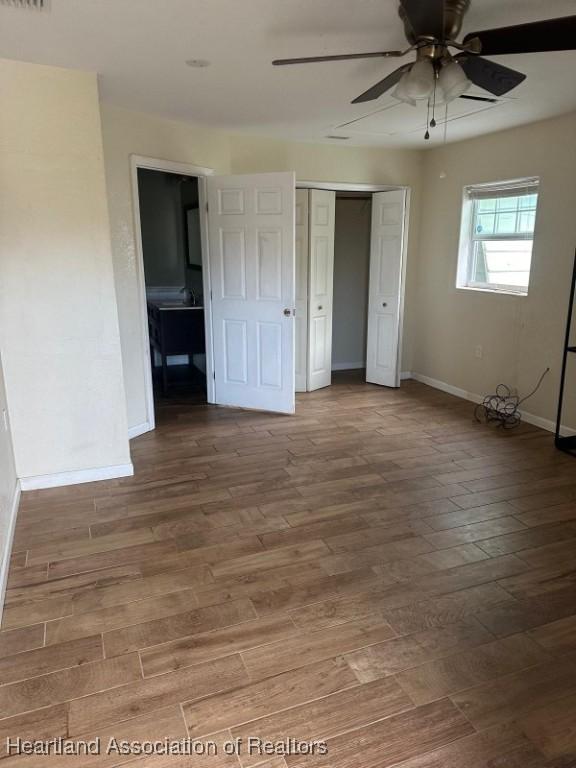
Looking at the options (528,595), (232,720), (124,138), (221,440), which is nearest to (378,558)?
(528,595)

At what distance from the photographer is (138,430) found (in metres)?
4.38

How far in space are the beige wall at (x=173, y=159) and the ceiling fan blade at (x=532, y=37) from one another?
9.02ft

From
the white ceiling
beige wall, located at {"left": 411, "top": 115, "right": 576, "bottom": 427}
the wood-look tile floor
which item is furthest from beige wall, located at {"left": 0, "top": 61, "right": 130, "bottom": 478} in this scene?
beige wall, located at {"left": 411, "top": 115, "right": 576, "bottom": 427}

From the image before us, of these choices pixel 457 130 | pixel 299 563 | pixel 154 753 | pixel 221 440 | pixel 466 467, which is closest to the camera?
pixel 154 753

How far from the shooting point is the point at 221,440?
168 inches

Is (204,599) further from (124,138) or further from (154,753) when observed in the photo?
(124,138)

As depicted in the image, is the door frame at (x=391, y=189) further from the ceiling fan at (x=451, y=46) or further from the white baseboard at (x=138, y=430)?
the ceiling fan at (x=451, y=46)

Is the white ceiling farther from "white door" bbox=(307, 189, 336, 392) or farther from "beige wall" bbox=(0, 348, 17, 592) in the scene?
"beige wall" bbox=(0, 348, 17, 592)

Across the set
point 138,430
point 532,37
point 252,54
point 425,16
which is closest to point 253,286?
point 138,430

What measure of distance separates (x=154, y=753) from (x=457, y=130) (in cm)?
492

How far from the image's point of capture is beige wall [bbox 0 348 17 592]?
98.4 inches

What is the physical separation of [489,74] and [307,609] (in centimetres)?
246

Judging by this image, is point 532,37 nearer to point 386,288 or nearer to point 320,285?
point 320,285

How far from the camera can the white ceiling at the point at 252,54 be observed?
2256mm
